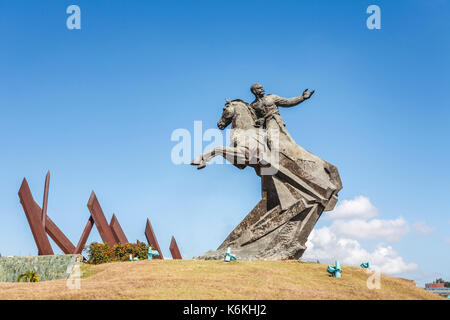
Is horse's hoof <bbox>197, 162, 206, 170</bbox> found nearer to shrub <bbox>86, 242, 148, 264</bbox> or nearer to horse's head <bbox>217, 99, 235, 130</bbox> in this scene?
horse's head <bbox>217, 99, 235, 130</bbox>

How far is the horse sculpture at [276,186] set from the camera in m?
11.5

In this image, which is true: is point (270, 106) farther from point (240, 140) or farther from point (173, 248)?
point (173, 248)

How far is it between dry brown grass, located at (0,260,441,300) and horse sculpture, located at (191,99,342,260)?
1457 millimetres

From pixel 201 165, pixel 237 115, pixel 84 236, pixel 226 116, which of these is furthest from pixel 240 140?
pixel 84 236

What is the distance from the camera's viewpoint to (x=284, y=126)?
1262 centimetres

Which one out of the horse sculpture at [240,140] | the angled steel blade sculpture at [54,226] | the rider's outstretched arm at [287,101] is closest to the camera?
the horse sculpture at [240,140]

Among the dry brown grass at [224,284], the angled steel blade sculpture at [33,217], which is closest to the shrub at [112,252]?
the angled steel blade sculpture at [33,217]

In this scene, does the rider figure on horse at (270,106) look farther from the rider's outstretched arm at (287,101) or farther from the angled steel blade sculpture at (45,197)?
the angled steel blade sculpture at (45,197)

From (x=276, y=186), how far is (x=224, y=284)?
15.8 ft

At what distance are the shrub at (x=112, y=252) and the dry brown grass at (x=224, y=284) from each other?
645 centimetres
